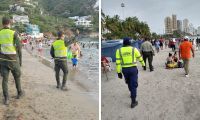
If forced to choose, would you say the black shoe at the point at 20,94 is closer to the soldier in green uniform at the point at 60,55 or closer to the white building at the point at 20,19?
the soldier in green uniform at the point at 60,55

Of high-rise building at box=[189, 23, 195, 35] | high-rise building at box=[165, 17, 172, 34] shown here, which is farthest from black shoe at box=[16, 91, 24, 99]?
high-rise building at box=[189, 23, 195, 35]

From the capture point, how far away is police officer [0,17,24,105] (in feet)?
10.6

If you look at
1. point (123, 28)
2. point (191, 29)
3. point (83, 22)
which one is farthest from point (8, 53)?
point (191, 29)

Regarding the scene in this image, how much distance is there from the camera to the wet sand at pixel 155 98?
378cm

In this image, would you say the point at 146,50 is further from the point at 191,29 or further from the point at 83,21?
the point at 83,21

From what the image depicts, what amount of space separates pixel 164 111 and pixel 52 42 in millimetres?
1188

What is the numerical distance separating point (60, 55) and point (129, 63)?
695 millimetres

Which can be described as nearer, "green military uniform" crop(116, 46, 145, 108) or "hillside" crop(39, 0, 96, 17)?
"hillside" crop(39, 0, 96, 17)

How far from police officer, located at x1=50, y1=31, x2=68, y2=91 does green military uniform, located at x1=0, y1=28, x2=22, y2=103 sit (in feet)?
1.07

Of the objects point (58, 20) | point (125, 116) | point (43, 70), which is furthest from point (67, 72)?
point (125, 116)

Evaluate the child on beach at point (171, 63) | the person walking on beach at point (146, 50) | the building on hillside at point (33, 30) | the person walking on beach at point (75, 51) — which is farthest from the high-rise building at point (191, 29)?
the building on hillside at point (33, 30)

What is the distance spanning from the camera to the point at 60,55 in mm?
3539

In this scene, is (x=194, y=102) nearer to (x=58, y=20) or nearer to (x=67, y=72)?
(x=67, y=72)

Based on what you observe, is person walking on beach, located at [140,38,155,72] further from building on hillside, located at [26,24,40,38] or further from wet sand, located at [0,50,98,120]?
building on hillside, located at [26,24,40,38]
